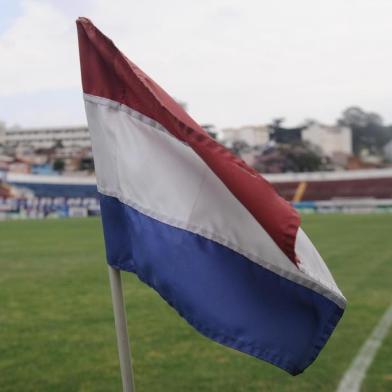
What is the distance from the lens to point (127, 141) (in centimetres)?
239

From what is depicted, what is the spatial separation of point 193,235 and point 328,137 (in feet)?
247

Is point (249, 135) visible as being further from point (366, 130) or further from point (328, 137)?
point (366, 130)

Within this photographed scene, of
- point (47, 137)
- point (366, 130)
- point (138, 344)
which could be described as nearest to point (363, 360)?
point (138, 344)

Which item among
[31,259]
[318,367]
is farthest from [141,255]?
[31,259]

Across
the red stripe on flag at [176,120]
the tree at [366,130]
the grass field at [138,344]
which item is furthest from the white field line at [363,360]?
the tree at [366,130]

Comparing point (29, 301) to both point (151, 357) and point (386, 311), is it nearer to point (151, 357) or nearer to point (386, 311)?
point (151, 357)

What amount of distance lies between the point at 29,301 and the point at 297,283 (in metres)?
5.61

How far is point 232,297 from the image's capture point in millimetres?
2328

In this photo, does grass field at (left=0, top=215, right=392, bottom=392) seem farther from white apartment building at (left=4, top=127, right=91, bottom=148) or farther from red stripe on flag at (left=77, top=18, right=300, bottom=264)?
white apartment building at (left=4, top=127, right=91, bottom=148)

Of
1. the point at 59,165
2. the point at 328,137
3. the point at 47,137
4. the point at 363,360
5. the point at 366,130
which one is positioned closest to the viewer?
the point at 363,360

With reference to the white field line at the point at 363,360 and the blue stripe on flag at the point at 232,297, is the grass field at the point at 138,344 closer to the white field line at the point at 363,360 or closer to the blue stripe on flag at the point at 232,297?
the white field line at the point at 363,360

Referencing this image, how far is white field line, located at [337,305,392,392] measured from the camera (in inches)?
158

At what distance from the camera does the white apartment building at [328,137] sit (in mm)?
74500

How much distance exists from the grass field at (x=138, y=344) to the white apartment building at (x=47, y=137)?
85.0 metres
